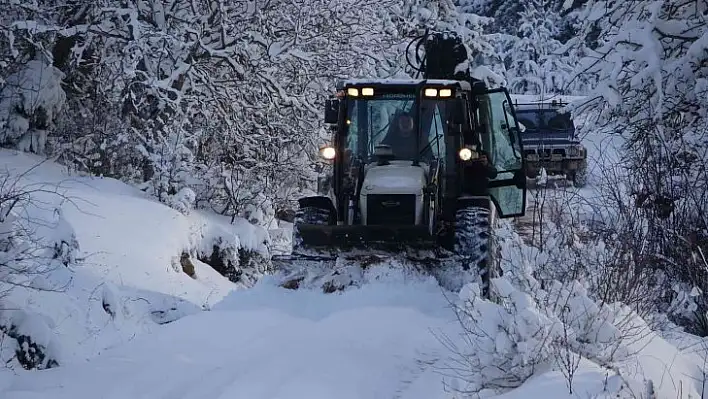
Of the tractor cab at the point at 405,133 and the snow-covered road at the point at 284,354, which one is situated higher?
the tractor cab at the point at 405,133

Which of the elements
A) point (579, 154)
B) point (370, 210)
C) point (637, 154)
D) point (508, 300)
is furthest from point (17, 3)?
point (579, 154)

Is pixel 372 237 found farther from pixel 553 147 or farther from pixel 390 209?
pixel 553 147

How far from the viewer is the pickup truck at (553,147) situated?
62.8 feet

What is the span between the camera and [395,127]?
9445 millimetres

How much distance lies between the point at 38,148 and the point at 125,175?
1.46 m

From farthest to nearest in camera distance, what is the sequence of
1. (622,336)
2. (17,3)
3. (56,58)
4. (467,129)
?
(56,58) → (17,3) → (467,129) → (622,336)

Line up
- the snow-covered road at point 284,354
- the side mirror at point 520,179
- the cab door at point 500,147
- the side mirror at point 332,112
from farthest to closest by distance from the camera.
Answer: the side mirror at point 520,179, the cab door at point 500,147, the side mirror at point 332,112, the snow-covered road at point 284,354

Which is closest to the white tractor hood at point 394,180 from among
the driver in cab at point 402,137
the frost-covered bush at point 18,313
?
the driver in cab at point 402,137

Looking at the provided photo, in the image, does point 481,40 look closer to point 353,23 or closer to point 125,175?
point 353,23

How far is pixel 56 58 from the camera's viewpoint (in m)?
14.7

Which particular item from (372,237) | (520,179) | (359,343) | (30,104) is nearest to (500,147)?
(520,179)

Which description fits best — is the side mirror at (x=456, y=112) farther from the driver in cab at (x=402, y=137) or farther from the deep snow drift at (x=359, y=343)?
the deep snow drift at (x=359, y=343)

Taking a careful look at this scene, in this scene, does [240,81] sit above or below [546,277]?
above

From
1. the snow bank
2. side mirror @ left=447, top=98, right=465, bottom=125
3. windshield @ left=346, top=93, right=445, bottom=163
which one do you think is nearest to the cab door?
side mirror @ left=447, top=98, right=465, bottom=125
